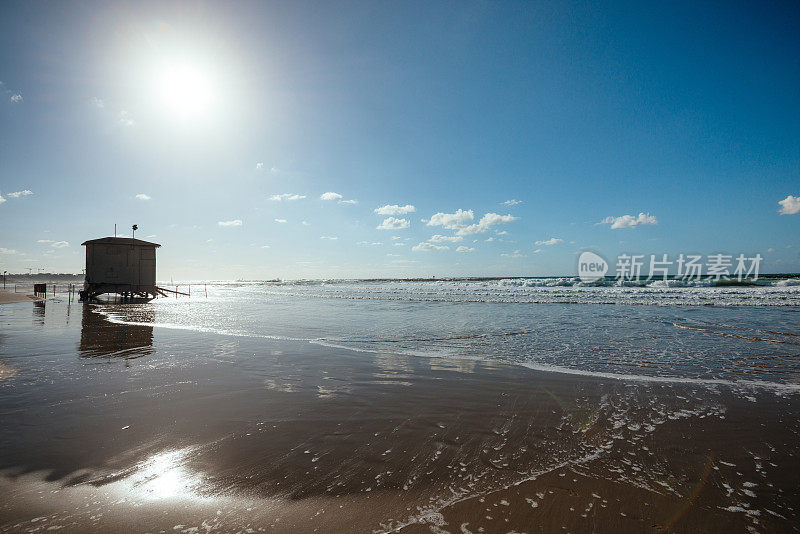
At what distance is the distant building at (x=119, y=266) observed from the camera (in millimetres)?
31984

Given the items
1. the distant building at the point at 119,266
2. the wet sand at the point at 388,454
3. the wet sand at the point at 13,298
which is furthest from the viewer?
the distant building at the point at 119,266

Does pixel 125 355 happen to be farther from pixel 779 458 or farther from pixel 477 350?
pixel 779 458

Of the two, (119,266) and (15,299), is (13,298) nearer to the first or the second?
(15,299)

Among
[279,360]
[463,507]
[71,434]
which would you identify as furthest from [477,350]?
[71,434]

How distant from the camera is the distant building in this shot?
3198 centimetres

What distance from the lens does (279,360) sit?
26.6 feet

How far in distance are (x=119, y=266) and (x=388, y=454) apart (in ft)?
129

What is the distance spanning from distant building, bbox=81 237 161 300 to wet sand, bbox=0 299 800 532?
3239 cm

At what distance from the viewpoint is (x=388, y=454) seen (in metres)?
3.65

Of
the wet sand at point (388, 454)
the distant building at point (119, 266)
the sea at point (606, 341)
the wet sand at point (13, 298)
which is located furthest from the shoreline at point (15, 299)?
the wet sand at point (388, 454)

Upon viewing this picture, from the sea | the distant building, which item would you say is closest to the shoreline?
the distant building

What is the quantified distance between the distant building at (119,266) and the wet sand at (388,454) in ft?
106

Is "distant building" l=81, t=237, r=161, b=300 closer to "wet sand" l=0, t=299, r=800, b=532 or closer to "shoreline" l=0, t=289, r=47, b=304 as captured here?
"shoreline" l=0, t=289, r=47, b=304

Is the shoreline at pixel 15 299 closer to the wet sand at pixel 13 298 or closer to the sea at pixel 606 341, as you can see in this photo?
the wet sand at pixel 13 298
